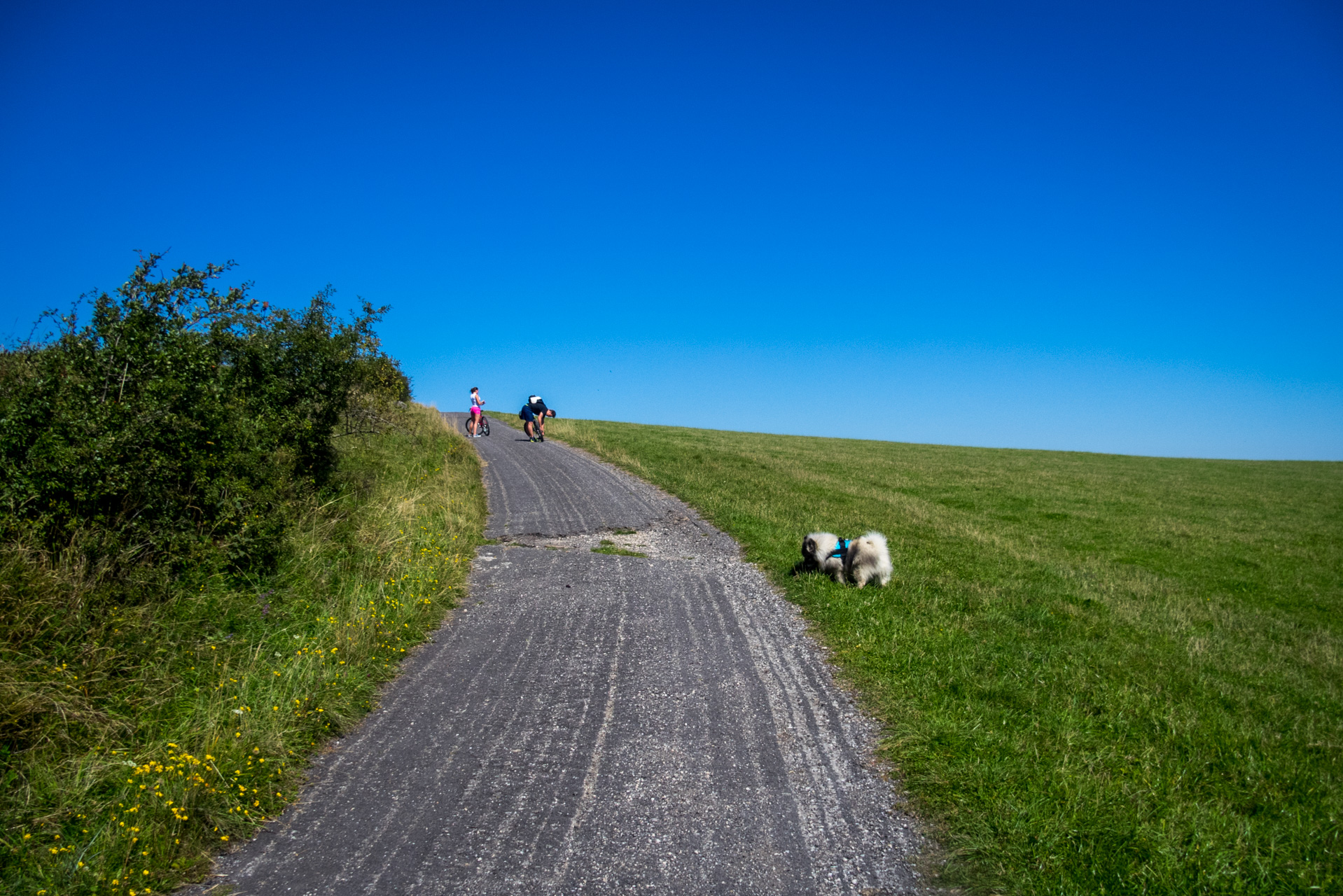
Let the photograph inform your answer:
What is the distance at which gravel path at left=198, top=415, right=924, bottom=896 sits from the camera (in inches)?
143

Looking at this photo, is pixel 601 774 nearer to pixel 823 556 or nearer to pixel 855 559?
pixel 855 559

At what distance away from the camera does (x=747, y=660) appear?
21.8ft

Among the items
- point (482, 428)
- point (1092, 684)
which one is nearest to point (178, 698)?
point (1092, 684)

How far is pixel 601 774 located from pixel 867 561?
18.2 ft

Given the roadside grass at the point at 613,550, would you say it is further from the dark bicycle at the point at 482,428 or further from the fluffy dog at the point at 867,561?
the dark bicycle at the point at 482,428

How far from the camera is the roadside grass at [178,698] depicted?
3629mm

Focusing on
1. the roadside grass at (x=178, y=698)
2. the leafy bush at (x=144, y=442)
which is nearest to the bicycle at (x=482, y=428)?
the leafy bush at (x=144, y=442)

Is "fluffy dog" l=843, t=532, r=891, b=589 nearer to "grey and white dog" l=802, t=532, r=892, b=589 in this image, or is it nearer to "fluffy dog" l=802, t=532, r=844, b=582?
"grey and white dog" l=802, t=532, r=892, b=589

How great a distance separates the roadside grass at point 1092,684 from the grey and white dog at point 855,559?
0.84 ft

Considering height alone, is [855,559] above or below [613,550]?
above

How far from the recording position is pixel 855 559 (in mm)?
9023

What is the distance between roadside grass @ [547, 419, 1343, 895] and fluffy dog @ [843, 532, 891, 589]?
0.22 meters

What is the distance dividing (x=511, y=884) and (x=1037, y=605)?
8.36m

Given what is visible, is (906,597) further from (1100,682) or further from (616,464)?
(616,464)
